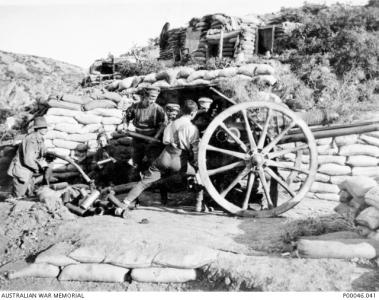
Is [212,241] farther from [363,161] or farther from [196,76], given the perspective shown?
[196,76]

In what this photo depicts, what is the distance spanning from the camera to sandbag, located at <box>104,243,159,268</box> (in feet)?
10.2


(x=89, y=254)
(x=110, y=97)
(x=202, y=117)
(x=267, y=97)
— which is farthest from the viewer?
(x=110, y=97)

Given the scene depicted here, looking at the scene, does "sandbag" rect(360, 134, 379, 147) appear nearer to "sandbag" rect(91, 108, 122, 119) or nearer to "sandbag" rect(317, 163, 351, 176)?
"sandbag" rect(317, 163, 351, 176)

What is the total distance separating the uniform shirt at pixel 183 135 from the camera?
4375mm

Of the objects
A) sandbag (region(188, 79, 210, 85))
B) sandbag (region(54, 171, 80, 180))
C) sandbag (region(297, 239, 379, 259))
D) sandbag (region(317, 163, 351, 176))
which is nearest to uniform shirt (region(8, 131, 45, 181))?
sandbag (region(54, 171, 80, 180))

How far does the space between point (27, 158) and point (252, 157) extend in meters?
3.37

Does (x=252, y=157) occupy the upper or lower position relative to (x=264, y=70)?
lower

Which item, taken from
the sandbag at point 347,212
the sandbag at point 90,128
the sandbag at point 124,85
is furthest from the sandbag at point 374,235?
the sandbag at point 124,85

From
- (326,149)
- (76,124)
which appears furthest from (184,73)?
(326,149)

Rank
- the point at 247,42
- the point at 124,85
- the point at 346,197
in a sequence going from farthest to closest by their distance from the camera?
the point at 247,42 < the point at 124,85 < the point at 346,197

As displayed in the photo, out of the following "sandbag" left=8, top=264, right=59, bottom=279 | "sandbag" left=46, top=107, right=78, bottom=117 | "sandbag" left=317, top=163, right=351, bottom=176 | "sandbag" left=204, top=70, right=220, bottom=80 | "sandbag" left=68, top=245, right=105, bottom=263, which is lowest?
"sandbag" left=8, top=264, right=59, bottom=279

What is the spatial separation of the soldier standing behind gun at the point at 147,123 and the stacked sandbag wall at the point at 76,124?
165 centimetres

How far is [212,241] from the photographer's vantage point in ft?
11.3

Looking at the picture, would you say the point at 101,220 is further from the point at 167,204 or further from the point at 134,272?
the point at 167,204
